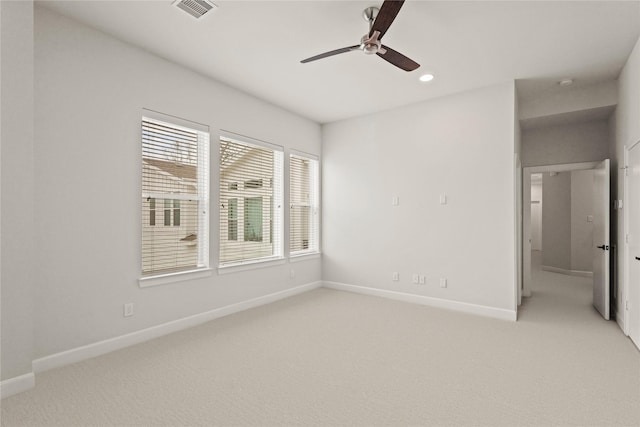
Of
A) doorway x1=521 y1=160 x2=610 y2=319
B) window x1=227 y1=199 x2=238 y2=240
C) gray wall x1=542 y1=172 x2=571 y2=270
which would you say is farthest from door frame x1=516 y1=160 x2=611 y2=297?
window x1=227 y1=199 x2=238 y2=240

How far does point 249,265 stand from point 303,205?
1.53 metres

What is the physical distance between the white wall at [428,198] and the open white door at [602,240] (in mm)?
1150

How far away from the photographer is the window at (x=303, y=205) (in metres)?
5.23

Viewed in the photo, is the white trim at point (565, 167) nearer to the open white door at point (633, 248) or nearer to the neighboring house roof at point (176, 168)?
the open white door at point (633, 248)

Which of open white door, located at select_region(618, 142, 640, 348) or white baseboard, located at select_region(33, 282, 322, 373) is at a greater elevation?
open white door, located at select_region(618, 142, 640, 348)

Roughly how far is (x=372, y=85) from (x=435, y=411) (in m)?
3.53

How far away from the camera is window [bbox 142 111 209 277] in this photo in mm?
3328

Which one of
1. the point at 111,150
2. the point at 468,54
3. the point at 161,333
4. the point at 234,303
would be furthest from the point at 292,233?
the point at 468,54

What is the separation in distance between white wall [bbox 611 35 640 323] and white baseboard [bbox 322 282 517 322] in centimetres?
120

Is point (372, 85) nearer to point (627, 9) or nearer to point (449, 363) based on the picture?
point (627, 9)

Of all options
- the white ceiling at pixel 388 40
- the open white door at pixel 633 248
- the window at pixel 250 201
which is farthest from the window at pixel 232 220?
the open white door at pixel 633 248

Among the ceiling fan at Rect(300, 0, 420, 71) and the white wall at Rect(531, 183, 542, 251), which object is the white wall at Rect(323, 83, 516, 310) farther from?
the white wall at Rect(531, 183, 542, 251)

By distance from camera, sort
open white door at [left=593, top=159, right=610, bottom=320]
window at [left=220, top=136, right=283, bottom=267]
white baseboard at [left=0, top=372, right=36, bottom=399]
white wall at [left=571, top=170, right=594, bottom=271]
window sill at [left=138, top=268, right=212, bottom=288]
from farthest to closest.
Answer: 1. white wall at [left=571, top=170, right=594, bottom=271]
2. window at [left=220, top=136, right=283, bottom=267]
3. open white door at [left=593, top=159, right=610, bottom=320]
4. window sill at [left=138, top=268, right=212, bottom=288]
5. white baseboard at [left=0, top=372, right=36, bottom=399]

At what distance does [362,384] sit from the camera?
7.82 feet
